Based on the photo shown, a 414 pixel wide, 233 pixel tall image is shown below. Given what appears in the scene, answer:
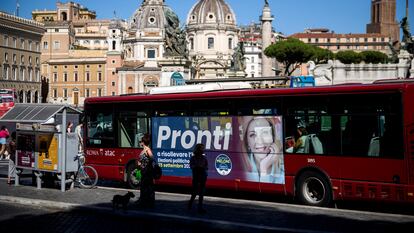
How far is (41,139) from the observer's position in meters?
14.3

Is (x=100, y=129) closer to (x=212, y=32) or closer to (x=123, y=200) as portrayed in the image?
(x=123, y=200)

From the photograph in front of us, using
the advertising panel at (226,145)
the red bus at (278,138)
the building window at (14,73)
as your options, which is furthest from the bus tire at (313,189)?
the building window at (14,73)

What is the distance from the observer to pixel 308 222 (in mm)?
9797

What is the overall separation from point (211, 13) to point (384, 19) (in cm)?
5096

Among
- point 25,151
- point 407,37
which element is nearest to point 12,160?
point 25,151

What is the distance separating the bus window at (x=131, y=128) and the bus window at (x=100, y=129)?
0.32m

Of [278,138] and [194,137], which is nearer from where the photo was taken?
[278,138]

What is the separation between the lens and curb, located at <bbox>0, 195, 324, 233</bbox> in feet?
30.5

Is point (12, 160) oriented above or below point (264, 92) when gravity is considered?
below

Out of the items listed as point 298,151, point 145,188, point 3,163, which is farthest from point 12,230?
point 3,163

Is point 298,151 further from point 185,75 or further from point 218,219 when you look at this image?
point 185,75

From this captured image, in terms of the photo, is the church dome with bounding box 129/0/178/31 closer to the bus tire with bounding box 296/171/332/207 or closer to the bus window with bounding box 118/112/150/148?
the bus window with bounding box 118/112/150/148

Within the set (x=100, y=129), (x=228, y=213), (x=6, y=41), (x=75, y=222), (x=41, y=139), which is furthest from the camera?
(x=6, y=41)

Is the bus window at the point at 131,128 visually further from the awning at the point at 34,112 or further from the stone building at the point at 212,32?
the stone building at the point at 212,32
